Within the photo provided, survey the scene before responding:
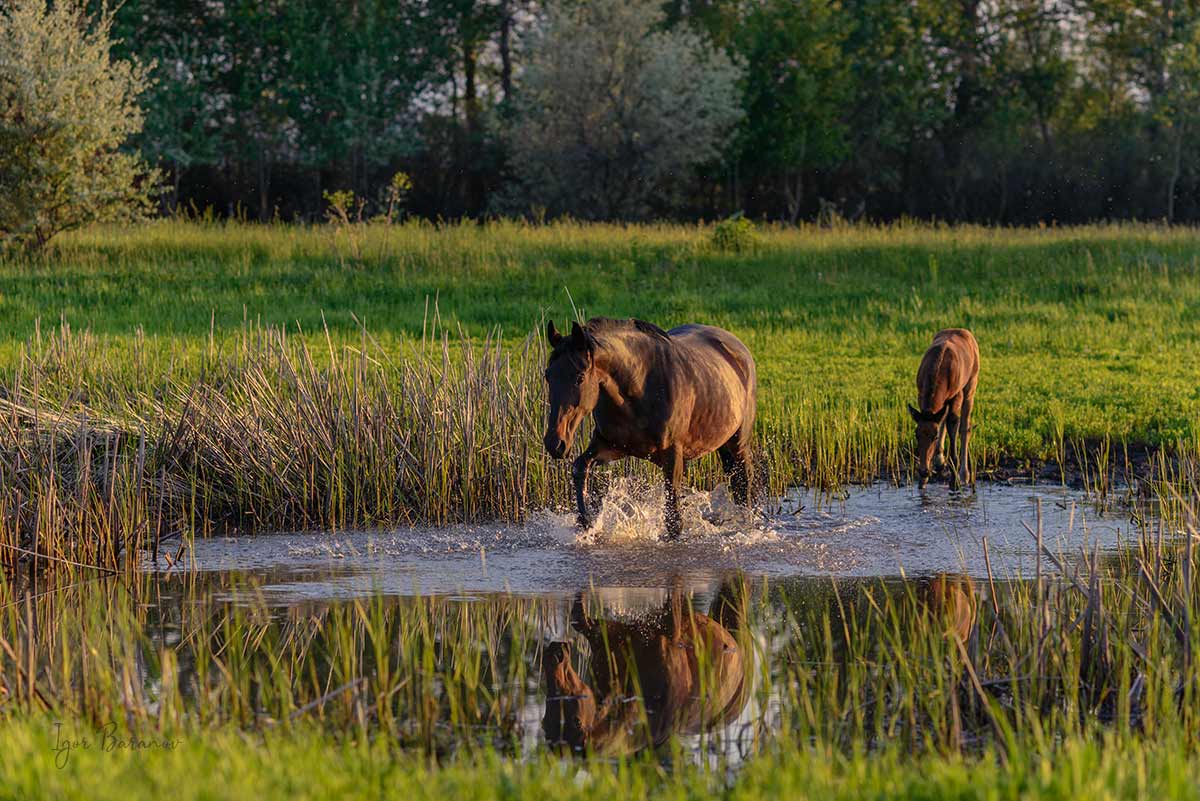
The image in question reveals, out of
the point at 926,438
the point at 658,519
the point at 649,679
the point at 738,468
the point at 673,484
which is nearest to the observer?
the point at 649,679

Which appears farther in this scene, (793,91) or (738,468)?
(793,91)

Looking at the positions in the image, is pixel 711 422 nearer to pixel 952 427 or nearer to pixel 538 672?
pixel 952 427

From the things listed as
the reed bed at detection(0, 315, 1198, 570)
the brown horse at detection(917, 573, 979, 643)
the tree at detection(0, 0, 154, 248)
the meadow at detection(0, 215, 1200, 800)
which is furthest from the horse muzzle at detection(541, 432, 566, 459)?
the tree at detection(0, 0, 154, 248)

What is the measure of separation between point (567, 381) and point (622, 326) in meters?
1.04

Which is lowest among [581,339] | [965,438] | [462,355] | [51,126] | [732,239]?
[965,438]

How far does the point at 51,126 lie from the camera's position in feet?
86.1

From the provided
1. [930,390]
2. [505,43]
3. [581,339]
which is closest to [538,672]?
[581,339]

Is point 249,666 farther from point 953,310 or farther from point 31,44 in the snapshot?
point 31,44

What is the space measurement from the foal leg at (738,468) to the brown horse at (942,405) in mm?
1809

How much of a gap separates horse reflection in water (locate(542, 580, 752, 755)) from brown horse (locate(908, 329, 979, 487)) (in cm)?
418

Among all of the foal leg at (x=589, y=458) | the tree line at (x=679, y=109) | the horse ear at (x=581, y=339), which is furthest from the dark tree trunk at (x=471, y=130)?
the horse ear at (x=581, y=339)

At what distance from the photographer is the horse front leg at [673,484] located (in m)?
9.92

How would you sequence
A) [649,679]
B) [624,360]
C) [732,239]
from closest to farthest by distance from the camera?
[649,679] < [624,360] < [732,239]

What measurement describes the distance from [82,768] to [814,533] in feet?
21.6
